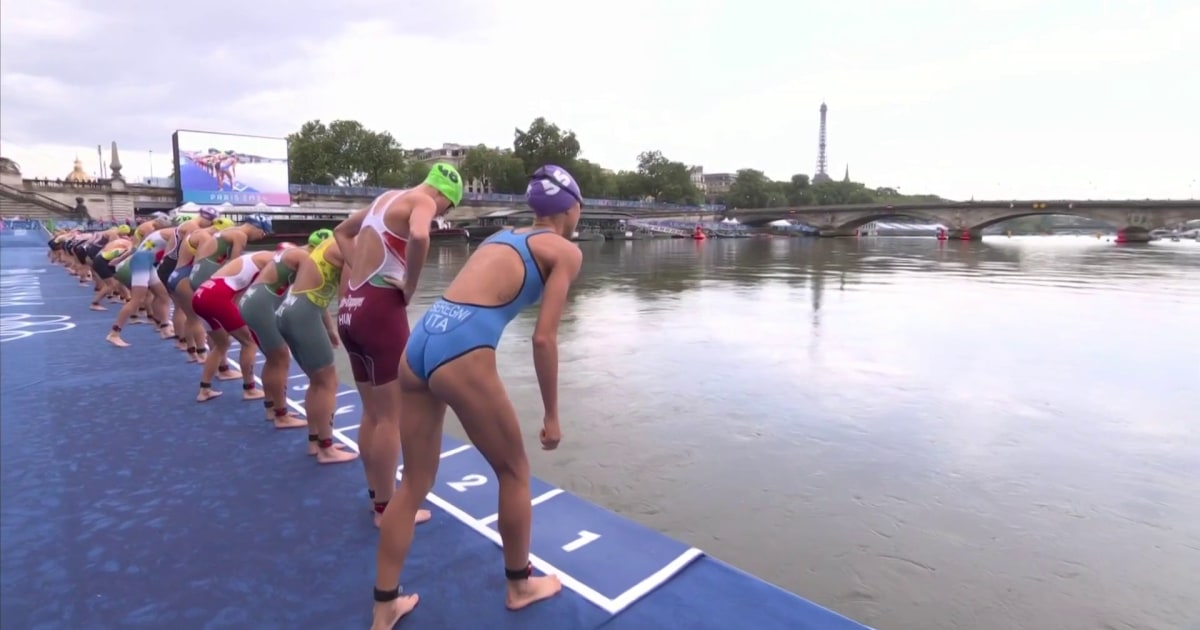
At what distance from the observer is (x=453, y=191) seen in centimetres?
376

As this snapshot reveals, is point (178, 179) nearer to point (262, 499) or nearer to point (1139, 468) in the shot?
point (262, 499)

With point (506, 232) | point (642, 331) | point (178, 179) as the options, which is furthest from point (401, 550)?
point (178, 179)

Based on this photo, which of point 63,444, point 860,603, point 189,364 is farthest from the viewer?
point 189,364

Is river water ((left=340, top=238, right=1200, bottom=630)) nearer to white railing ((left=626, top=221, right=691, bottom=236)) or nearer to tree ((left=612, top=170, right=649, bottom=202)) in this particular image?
white railing ((left=626, top=221, right=691, bottom=236))

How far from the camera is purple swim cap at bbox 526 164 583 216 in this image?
2.99 metres

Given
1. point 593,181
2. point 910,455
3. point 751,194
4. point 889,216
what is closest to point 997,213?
Result: point 889,216

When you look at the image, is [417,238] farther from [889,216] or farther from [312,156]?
[889,216]


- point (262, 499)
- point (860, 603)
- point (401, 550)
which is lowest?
point (860, 603)

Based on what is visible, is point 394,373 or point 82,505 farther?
point 82,505

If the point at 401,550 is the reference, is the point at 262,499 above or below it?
below

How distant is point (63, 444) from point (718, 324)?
32.6 ft

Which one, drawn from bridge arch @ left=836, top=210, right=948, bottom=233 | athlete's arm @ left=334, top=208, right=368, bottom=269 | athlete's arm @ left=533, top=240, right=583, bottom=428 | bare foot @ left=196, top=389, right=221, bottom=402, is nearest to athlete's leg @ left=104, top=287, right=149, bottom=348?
bare foot @ left=196, top=389, right=221, bottom=402

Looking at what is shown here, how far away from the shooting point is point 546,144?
94.3m

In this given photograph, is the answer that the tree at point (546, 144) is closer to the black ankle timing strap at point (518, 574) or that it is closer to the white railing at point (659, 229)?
the white railing at point (659, 229)
